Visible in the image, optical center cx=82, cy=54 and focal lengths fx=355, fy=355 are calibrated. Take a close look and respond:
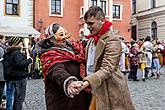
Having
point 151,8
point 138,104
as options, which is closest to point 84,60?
point 138,104

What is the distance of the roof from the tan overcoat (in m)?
23.6

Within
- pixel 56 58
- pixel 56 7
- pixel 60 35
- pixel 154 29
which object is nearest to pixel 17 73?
pixel 60 35

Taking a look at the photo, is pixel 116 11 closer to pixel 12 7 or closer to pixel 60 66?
pixel 12 7

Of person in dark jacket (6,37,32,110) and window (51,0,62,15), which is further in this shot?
window (51,0,62,15)

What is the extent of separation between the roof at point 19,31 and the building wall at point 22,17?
0.77 meters

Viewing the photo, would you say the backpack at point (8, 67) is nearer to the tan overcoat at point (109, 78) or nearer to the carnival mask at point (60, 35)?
the carnival mask at point (60, 35)

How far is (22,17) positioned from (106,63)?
2709cm

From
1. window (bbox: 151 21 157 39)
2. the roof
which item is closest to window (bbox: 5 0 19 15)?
the roof

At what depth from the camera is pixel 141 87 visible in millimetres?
11914

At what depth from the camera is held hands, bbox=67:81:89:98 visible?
9.10 feet

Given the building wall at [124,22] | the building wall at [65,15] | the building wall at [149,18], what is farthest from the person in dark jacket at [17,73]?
the building wall at [149,18]

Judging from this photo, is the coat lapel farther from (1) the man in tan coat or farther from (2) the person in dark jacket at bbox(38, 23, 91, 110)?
(2) the person in dark jacket at bbox(38, 23, 91, 110)

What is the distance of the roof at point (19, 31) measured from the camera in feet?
87.2

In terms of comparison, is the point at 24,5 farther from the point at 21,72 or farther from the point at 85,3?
the point at 21,72
